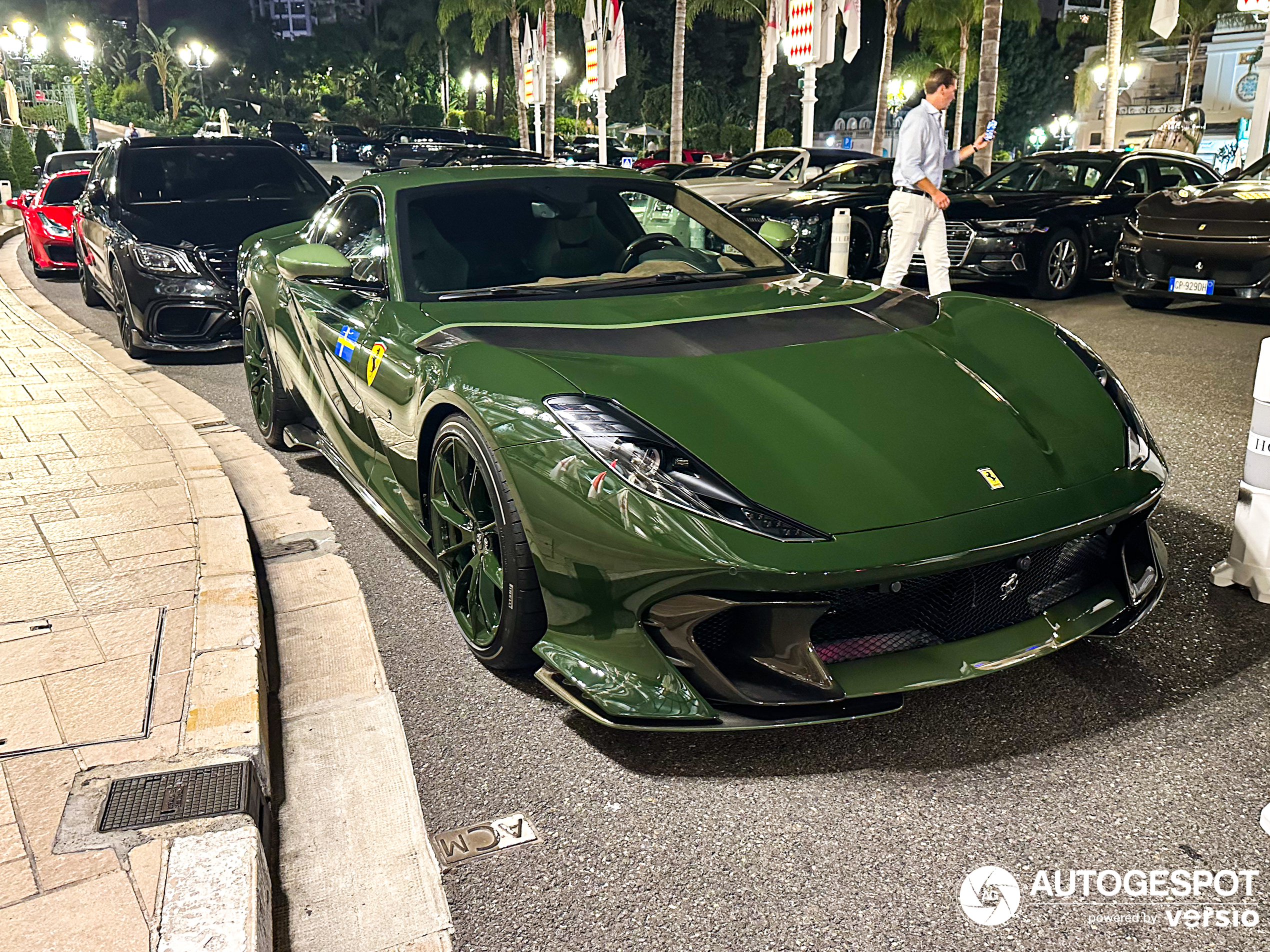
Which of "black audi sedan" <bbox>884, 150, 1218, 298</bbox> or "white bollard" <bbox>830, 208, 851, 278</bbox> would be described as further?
"black audi sedan" <bbox>884, 150, 1218, 298</bbox>

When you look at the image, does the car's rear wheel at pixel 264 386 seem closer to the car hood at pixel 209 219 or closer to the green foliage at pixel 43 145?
the car hood at pixel 209 219

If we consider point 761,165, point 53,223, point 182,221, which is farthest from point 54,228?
point 761,165

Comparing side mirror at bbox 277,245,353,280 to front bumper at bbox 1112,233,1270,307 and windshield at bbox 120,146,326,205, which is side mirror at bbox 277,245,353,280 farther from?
front bumper at bbox 1112,233,1270,307

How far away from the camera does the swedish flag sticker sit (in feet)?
13.2

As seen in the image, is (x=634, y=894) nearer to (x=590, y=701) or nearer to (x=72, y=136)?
(x=590, y=701)

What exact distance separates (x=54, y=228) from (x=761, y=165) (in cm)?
881

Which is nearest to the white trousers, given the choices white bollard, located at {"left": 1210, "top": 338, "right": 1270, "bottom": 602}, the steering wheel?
the steering wheel

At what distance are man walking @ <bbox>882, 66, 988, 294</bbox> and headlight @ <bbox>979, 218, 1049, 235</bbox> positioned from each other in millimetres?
1782

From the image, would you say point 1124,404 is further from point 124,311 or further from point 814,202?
point 814,202

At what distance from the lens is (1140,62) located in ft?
196

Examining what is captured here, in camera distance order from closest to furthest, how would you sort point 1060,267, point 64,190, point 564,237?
point 564,237 < point 1060,267 < point 64,190

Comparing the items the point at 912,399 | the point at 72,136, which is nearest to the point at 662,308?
the point at 912,399

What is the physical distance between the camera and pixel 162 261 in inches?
301

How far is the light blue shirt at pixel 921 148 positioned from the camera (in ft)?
27.2
